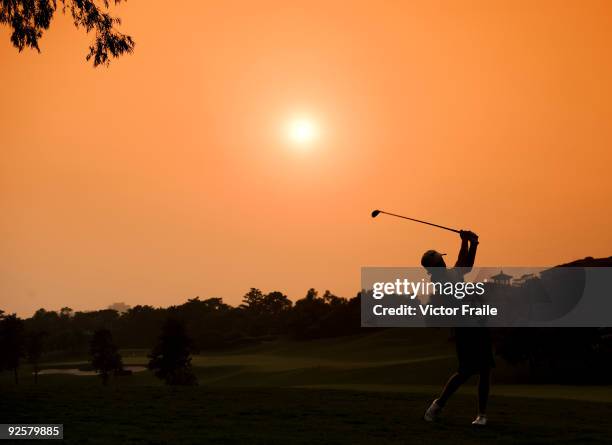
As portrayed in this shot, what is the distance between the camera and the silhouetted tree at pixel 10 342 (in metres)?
89.9

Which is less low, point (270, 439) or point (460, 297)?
point (460, 297)

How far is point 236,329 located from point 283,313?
1666 centimetres

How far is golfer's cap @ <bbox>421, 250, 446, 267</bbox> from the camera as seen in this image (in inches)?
506

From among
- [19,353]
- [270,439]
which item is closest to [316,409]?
[270,439]

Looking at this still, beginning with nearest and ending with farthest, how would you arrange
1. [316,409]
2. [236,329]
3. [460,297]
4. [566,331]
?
[460,297]
[316,409]
[566,331]
[236,329]

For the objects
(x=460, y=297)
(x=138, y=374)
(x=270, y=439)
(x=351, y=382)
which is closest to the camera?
(x=270, y=439)

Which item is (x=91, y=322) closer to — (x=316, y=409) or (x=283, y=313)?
(x=283, y=313)

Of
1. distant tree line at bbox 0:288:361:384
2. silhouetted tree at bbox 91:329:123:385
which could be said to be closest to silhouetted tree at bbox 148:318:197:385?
distant tree line at bbox 0:288:361:384

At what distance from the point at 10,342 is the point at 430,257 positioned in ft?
281

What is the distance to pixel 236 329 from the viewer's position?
168 m

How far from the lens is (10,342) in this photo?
9081 centimetres

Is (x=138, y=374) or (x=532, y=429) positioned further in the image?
(x=138, y=374)

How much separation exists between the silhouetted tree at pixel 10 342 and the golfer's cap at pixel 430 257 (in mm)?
84553

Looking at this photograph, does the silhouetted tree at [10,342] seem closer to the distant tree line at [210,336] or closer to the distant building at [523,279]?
the distant tree line at [210,336]
